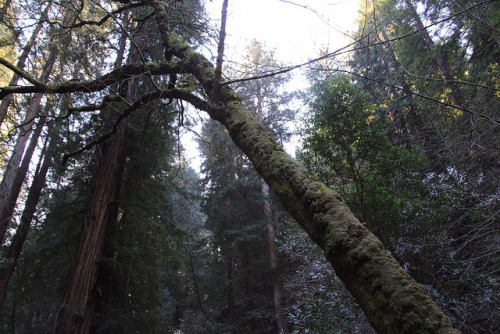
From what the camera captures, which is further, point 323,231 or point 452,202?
point 452,202

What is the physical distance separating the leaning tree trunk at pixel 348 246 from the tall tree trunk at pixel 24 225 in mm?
7320

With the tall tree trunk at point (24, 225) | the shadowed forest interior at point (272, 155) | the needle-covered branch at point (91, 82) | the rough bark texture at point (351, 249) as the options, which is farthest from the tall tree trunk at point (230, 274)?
the rough bark texture at point (351, 249)

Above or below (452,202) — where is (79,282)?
below

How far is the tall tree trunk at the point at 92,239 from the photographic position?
3.90 m

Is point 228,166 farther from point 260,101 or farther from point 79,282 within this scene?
point 79,282

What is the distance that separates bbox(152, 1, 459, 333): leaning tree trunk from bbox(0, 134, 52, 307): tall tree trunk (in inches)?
288

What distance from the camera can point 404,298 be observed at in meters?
1.29

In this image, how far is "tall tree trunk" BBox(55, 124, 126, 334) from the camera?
390 centimetres

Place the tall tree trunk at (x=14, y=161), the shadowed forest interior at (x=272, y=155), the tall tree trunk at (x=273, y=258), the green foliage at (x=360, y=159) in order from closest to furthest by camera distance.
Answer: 1. the shadowed forest interior at (x=272, y=155)
2. the green foliage at (x=360, y=159)
3. the tall tree trunk at (x=14, y=161)
4. the tall tree trunk at (x=273, y=258)

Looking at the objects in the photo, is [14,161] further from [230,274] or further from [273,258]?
[230,274]

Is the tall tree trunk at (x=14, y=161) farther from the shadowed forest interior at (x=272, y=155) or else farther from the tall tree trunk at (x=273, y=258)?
the tall tree trunk at (x=273, y=258)

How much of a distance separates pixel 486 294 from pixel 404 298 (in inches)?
163

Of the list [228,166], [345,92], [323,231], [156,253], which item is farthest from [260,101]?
[323,231]

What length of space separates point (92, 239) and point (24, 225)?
4515mm
